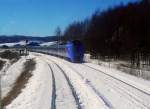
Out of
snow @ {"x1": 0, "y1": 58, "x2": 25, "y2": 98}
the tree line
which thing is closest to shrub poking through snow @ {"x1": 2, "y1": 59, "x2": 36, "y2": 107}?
snow @ {"x1": 0, "y1": 58, "x2": 25, "y2": 98}

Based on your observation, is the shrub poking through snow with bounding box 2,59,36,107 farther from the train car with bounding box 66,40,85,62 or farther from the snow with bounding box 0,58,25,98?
the train car with bounding box 66,40,85,62

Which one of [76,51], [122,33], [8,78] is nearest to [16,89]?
[8,78]

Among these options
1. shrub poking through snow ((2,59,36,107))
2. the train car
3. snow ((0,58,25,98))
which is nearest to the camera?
shrub poking through snow ((2,59,36,107))

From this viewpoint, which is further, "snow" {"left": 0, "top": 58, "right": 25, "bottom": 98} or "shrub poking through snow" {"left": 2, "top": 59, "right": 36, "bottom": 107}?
"snow" {"left": 0, "top": 58, "right": 25, "bottom": 98}

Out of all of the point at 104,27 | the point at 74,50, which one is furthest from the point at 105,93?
the point at 104,27

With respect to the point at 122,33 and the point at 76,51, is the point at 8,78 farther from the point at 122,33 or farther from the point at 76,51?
the point at 122,33

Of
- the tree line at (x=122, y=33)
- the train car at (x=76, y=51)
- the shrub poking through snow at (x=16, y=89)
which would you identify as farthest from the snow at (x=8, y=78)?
the tree line at (x=122, y=33)

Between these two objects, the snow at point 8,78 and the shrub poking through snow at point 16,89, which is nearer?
the shrub poking through snow at point 16,89

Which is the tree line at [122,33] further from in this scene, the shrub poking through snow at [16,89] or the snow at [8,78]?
the shrub poking through snow at [16,89]

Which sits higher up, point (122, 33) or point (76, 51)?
point (122, 33)

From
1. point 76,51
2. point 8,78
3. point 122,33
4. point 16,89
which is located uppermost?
point 122,33

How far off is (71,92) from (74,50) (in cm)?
3435

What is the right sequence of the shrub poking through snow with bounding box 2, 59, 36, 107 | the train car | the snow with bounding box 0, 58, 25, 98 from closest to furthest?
1. the shrub poking through snow with bounding box 2, 59, 36, 107
2. the snow with bounding box 0, 58, 25, 98
3. the train car

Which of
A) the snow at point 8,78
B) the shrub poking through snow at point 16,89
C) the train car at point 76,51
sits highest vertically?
the train car at point 76,51
